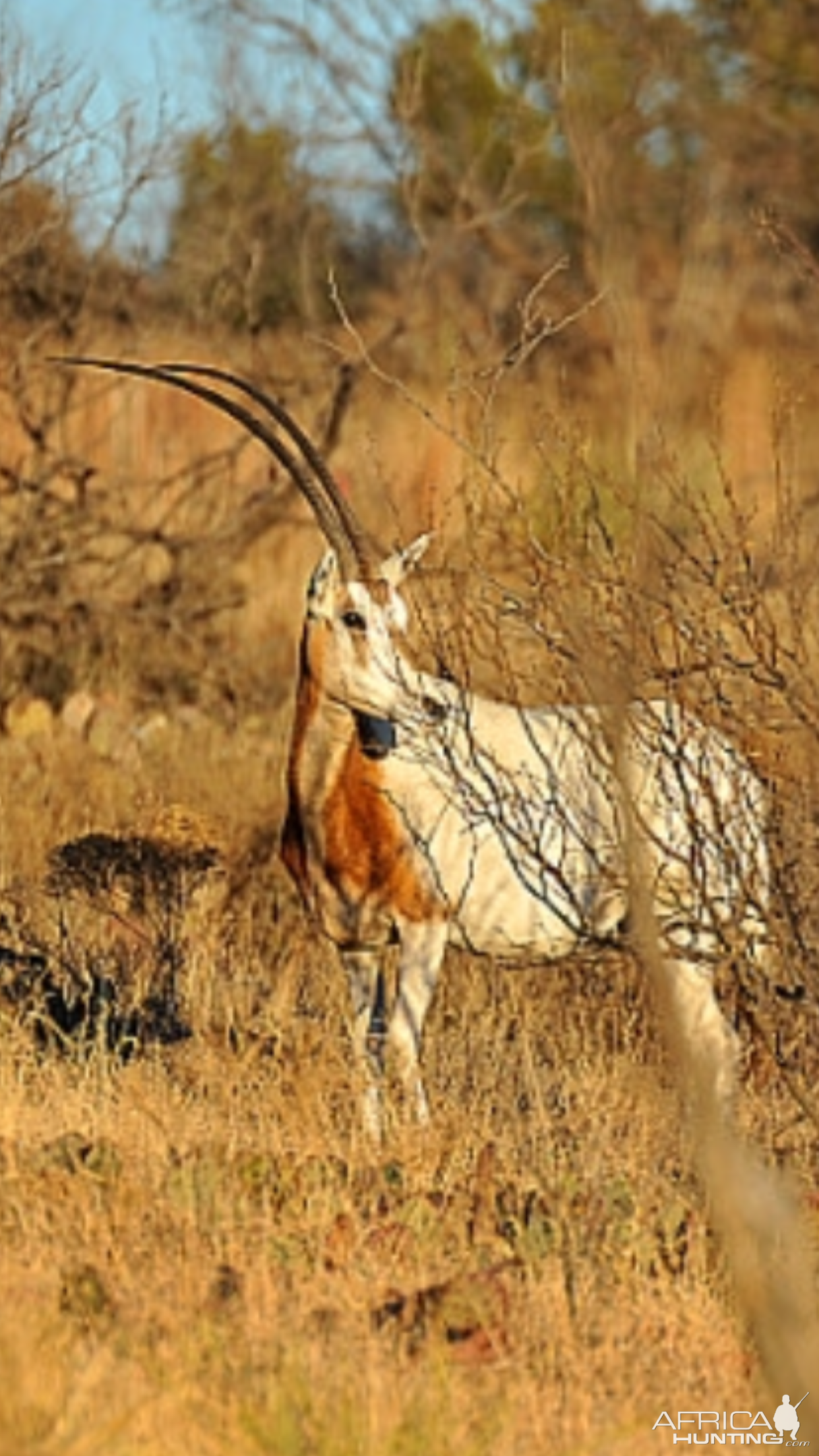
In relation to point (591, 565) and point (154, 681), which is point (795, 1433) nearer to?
point (591, 565)

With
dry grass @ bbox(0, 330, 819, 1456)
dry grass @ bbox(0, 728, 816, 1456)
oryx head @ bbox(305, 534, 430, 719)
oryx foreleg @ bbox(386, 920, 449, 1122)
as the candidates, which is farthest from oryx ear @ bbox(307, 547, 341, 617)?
dry grass @ bbox(0, 728, 816, 1456)

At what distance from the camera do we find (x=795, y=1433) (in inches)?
198

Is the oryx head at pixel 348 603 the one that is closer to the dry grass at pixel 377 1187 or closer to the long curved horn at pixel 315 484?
the long curved horn at pixel 315 484

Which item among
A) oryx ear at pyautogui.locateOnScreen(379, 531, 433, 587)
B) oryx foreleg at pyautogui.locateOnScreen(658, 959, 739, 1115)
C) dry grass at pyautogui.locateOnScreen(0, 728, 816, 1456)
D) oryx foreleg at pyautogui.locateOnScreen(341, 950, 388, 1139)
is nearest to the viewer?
dry grass at pyautogui.locateOnScreen(0, 728, 816, 1456)

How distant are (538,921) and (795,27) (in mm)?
4877

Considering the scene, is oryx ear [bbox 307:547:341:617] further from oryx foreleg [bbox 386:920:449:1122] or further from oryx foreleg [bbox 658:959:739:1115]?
oryx foreleg [bbox 658:959:739:1115]

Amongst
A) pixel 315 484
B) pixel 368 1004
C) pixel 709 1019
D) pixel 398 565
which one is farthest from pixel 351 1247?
pixel 315 484

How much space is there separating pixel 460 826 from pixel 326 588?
2.54 feet

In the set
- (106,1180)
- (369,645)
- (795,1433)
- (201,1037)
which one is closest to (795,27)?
(369,645)

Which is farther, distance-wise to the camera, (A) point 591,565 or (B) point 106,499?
(B) point 106,499

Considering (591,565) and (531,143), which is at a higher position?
(531,143)

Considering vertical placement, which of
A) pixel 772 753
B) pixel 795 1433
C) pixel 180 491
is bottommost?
pixel 795 1433

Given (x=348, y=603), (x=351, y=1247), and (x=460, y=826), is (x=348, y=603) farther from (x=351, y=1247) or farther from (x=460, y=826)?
(x=351, y=1247)

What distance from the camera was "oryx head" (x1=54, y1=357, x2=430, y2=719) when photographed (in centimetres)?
827
